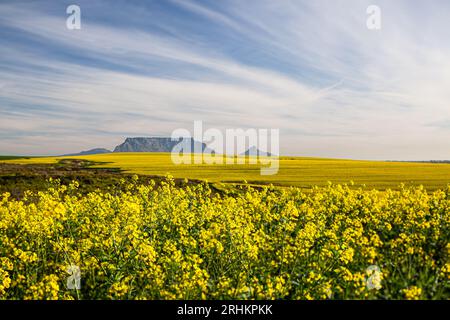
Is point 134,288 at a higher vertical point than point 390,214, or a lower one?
lower

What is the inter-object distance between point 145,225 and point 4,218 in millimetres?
4163

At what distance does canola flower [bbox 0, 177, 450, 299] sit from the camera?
5.30 metres

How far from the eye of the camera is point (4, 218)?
9695 millimetres

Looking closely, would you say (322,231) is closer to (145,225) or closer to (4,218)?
(145,225)

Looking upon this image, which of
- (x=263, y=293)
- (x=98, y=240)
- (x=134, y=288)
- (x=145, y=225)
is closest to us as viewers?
(x=263, y=293)

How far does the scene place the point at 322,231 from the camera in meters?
7.50

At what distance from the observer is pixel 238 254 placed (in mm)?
6352

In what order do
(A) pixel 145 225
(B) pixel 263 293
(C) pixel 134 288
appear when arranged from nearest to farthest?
1. (B) pixel 263 293
2. (C) pixel 134 288
3. (A) pixel 145 225

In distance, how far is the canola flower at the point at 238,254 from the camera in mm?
5301

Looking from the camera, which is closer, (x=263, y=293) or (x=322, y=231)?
(x=263, y=293)
